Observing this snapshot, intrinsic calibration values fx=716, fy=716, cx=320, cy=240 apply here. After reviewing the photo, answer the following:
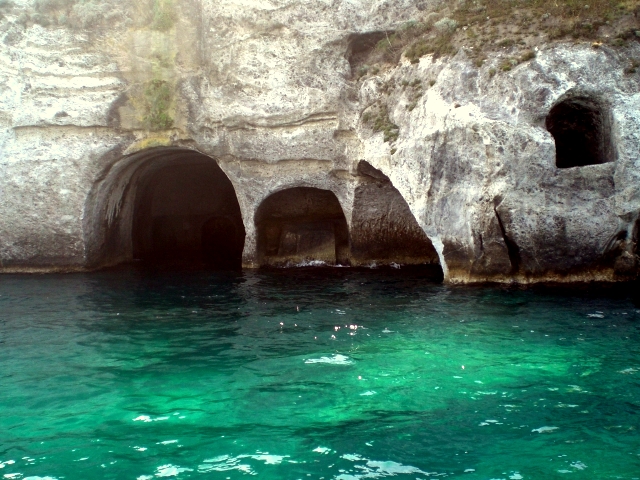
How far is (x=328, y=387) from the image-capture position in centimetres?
893

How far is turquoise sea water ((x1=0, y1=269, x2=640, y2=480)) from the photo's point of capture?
6.88 m

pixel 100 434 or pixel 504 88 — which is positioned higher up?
pixel 504 88

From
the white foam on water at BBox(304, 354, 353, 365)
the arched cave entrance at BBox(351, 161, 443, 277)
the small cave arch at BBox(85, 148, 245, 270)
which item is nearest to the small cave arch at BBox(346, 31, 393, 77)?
the arched cave entrance at BBox(351, 161, 443, 277)

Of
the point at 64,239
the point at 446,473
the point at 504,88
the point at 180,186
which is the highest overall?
the point at 504,88

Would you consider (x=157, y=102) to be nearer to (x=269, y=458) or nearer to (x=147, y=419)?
(x=147, y=419)

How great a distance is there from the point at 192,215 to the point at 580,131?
14.6 meters

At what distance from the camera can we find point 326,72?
1855 centimetres

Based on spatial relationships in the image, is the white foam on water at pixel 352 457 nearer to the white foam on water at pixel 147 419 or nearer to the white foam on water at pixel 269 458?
the white foam on water at pixel 269 458

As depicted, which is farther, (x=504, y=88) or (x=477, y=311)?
(x=504, y=88)

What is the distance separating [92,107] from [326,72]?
249 inches

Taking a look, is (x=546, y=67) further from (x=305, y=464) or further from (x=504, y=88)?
(x=305, y=464)

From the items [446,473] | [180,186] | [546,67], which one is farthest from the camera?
[180,186]

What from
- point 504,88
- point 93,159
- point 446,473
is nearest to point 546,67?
point 504,88

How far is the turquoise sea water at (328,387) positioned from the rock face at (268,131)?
2.62 meters
